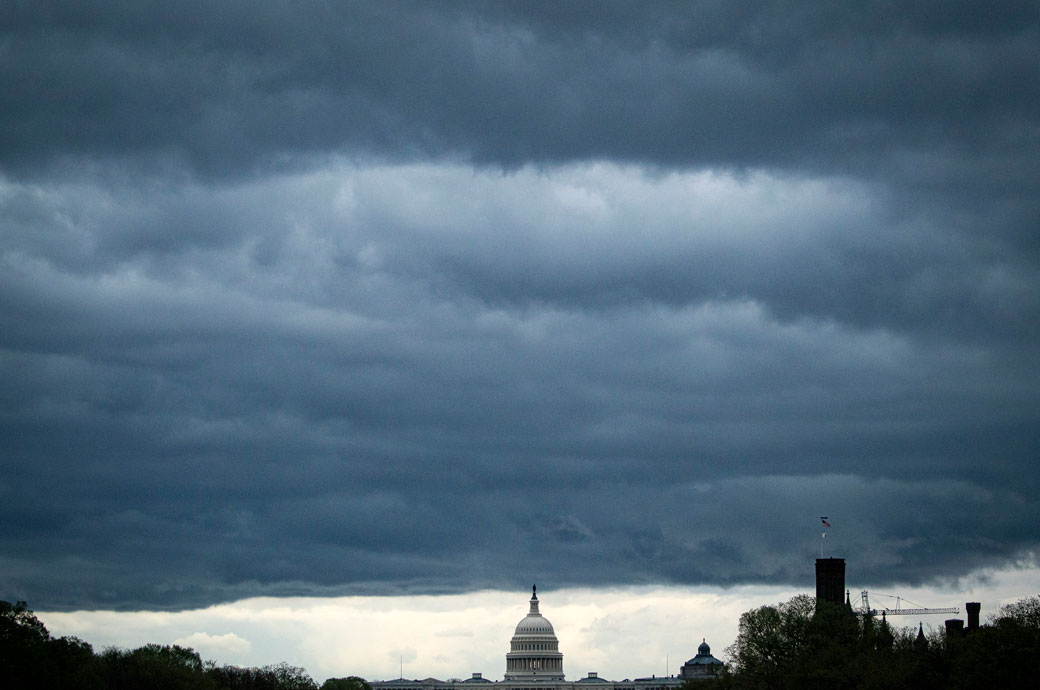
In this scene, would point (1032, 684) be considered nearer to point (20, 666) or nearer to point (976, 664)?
Answer: point (976, 664)

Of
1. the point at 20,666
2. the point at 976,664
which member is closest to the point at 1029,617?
the point at 976,664

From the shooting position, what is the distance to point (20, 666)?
192 metres

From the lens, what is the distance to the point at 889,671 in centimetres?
19938

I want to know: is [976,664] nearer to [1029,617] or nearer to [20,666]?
[1029,617]

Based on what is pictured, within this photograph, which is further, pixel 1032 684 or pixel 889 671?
pixel 889 671

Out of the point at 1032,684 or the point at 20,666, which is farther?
the point at 20,666

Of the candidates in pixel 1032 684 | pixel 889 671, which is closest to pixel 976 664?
pixel 1032 684

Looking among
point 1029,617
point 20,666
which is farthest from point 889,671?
point 20,666

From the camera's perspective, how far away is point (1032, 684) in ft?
566

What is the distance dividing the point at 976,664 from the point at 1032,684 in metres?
7.48

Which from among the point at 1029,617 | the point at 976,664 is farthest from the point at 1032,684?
the point at 1029,617

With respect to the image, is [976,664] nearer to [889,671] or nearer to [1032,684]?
[1032,684]

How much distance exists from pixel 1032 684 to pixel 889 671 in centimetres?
2837

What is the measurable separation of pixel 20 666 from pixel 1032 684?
102 meters
